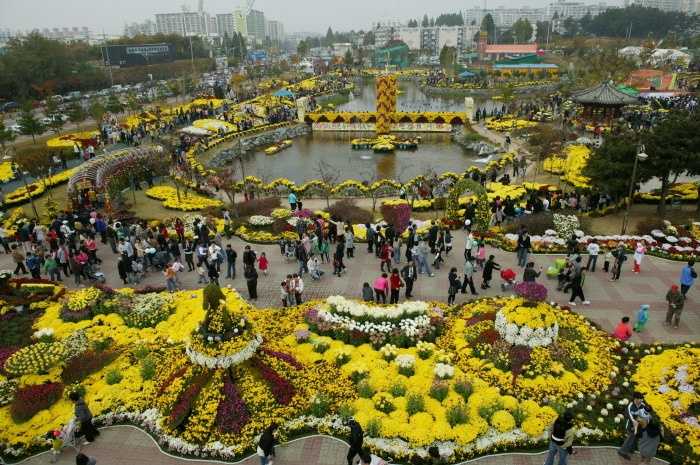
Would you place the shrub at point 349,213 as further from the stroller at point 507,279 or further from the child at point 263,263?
the stroller at point 507,279

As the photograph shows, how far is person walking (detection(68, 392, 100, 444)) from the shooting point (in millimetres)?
Answer: 9688

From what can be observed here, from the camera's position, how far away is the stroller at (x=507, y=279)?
50.1 feet

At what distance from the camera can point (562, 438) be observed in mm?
8320

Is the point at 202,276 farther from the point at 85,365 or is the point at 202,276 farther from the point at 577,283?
the point at 577,283

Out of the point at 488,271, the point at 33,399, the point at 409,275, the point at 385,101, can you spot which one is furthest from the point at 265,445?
the point at 385,101

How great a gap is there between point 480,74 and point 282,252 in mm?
75233

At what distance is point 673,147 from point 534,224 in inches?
246

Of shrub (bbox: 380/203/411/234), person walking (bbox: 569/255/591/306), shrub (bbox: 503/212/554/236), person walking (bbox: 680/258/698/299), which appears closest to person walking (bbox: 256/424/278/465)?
person walking (bbox: 569/255/591/306)

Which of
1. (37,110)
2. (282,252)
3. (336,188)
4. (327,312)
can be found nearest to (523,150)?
(336,188)

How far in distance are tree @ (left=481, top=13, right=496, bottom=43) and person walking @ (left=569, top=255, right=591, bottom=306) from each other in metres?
130

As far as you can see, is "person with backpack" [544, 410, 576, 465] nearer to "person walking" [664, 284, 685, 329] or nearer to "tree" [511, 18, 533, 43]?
"person walking" [664, 284, 685, 329]

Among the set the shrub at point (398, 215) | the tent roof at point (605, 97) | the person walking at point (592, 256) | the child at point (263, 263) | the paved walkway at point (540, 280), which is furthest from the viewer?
the tent roof at point (605, 97)

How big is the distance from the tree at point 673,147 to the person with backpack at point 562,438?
1530cm

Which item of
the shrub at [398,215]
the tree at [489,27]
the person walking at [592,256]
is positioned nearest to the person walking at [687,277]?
the person walking at [592,256]
